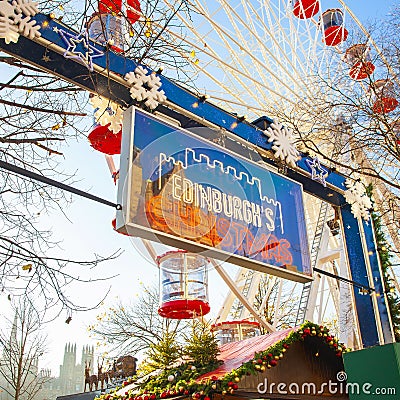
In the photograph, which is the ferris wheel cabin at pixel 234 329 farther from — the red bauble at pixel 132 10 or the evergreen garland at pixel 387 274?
the red bauble at pixel 132 10

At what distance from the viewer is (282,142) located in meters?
5.48

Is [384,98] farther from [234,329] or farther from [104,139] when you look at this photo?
[234,329]

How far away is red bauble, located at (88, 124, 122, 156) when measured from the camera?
4.79 meters

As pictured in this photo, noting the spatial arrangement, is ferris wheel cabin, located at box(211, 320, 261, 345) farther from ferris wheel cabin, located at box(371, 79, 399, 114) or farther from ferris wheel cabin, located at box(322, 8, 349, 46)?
ferris wheel cabin, located at box(322, 8, 349, 46)

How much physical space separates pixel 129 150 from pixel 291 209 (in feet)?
6.72

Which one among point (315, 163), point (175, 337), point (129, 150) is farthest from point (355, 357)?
point (175, 337)

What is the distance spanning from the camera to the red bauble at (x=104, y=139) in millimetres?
4793

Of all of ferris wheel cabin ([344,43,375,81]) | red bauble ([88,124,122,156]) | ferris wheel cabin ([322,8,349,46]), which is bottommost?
red bauble ([88,124,122,156])

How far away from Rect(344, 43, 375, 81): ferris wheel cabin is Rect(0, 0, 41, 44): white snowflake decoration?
14.5 ft

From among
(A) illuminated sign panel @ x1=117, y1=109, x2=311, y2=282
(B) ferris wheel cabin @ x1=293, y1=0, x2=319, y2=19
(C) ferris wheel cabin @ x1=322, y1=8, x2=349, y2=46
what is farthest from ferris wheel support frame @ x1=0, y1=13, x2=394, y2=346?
(B) ferris wheel cabin @ x1=293, y1=0, x2=319, y2=19

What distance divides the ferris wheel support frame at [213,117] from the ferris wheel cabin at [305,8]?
8.25 meters

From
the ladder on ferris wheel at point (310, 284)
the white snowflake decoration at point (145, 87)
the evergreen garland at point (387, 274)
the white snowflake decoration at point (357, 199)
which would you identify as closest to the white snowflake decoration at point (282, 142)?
the white snowflake decoration at point (357, 199)

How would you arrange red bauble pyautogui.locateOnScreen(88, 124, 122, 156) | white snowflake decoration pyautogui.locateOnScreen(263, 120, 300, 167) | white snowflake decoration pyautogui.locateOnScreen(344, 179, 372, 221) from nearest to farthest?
red bauble pyautogui.locateOnScreen(88, 124, 122, 156), white snowflake decoration pyautogui.locateOnScreen(263, 120, 300, 167), white snowflake decoration pyautogui.locateOnScreen(344, 179, 372, 221)

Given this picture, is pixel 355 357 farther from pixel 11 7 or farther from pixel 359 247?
pixel 11 7
